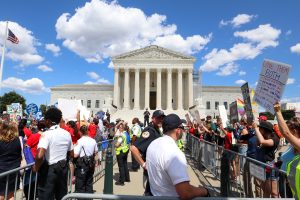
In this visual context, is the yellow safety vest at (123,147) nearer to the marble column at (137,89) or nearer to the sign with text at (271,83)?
the sign with text at (271,83)

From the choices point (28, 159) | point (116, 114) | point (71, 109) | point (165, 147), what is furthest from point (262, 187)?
point (116, 114)

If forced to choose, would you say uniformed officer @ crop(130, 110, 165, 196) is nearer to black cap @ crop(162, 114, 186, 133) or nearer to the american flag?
black cap @ crop(162, 114, 186, 133)

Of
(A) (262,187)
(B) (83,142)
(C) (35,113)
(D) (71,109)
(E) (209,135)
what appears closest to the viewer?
(A) (262,187)

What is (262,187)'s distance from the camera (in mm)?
5430

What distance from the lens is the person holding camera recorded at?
6.93 meters

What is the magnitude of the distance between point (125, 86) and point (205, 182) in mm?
55116

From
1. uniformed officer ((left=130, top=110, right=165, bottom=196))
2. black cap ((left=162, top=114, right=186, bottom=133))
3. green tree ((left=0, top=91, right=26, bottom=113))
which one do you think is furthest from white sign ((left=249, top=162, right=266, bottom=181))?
green tree ((left=0, top=91, right=26, bottom=113))

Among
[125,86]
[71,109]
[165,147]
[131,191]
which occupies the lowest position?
[131,191]

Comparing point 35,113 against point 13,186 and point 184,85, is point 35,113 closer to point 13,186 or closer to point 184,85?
point 13,186

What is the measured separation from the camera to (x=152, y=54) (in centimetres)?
6494

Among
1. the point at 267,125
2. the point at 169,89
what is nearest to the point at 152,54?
the point at 169,89

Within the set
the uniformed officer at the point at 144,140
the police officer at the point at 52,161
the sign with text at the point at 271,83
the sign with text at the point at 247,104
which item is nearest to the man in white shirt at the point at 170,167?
the uniformed officer at the point at 144,140

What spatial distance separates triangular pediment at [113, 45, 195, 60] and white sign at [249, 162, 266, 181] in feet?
195

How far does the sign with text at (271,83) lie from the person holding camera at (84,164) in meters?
4.43
